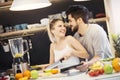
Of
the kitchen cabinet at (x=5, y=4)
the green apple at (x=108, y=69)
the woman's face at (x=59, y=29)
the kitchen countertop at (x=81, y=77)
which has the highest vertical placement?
the kitchen cabinet at (x=5, y=4)

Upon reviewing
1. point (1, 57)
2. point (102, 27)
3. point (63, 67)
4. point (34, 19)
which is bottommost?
point (63, 67)

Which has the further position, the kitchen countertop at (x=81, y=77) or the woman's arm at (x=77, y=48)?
the woman's arm at (x=77, y=48)

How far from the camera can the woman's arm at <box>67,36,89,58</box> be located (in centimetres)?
270

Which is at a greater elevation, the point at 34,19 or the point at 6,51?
→ the point at 34,19

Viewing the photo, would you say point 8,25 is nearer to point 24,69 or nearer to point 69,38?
point 24,69

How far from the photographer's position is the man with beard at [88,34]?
106 inches

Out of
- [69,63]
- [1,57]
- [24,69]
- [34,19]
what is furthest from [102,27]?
[1,57]

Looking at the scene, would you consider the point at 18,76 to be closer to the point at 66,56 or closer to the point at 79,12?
the point at 66,56

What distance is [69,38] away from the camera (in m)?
2.73

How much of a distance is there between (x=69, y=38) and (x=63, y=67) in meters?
0.36

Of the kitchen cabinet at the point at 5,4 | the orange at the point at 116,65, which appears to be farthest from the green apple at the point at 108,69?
the kitchen cabinet at the point at 5,4

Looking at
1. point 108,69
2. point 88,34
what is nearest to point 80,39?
point 88,34

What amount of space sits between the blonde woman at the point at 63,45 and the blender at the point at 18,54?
33 centimetres

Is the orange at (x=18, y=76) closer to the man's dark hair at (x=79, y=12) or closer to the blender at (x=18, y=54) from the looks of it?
the blender at (x=18, y=54)
